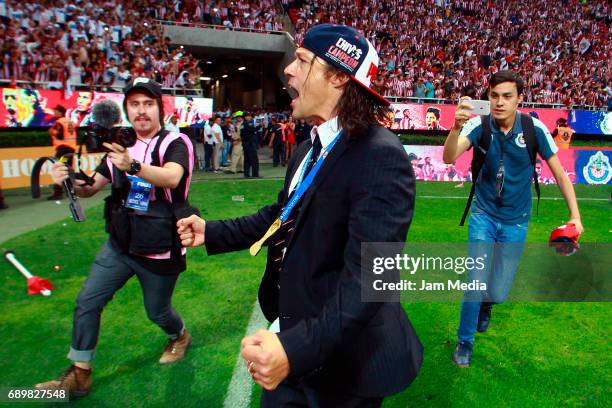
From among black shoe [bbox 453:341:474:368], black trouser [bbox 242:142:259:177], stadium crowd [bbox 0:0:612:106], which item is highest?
stadium crowd [bbox 0:0:612:106]

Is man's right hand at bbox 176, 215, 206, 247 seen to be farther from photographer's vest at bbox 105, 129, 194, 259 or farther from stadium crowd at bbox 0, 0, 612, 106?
stadium crowd at bbox 0, 0, 612, 106

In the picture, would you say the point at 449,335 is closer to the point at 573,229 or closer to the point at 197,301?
the point at 573,229

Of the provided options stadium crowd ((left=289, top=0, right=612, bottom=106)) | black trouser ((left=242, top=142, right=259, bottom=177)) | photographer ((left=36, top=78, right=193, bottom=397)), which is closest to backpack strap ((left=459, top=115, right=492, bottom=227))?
photographer ((left=36, top=78, right=193, bottom=397))

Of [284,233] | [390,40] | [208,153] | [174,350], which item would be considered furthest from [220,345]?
[390,40]

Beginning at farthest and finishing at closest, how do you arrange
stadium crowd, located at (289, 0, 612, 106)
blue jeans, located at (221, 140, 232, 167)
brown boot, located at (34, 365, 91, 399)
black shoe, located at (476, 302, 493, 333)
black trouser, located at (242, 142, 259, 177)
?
stadium crowd, located at (289, 0, 612, 106), blue jeans, located at (221, 140, 232, 167), black trouser, located at (242, 142, 259, 177), black shoe, located at (476, 302, 493, 333), brown boot, located at (34, 365, 91, 399)

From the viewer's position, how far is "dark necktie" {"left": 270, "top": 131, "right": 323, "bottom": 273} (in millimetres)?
1788

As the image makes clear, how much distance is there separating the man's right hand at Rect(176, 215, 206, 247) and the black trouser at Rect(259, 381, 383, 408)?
29.3 inches

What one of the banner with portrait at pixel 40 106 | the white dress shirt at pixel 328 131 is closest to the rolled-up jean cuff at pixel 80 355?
the white dress shirt at pixel 328 131

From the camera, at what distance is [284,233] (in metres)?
1.83

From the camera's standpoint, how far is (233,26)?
26.7 meters

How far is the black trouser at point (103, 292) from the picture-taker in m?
3.22

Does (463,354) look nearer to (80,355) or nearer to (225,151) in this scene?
(80,355)

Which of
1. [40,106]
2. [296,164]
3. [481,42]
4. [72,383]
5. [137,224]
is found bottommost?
[72,383]

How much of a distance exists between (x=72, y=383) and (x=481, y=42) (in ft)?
104
